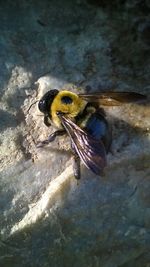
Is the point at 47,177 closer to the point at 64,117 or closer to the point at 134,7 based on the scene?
the point at 64,117

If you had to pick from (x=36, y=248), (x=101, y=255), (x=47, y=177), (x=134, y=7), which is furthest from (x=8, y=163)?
(x=134, y=7)

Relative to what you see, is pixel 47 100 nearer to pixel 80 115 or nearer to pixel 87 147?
pixel 80 115

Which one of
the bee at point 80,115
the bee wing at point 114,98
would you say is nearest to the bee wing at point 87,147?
the bee at point 80,115

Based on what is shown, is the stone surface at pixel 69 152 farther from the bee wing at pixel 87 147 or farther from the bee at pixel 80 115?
the bee wing at pixel 87 147

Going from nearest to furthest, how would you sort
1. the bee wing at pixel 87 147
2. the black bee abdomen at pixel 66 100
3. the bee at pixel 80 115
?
the bee wing at pixel 87 147 < the bee at pixel 80 115 < the black bee abdomen at pixel 66 100

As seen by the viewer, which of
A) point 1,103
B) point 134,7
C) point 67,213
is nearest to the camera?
point 67,213

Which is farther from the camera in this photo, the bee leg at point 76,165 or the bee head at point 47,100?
the bee head at point 47,100

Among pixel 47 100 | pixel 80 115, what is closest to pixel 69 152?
pixel 80 115
